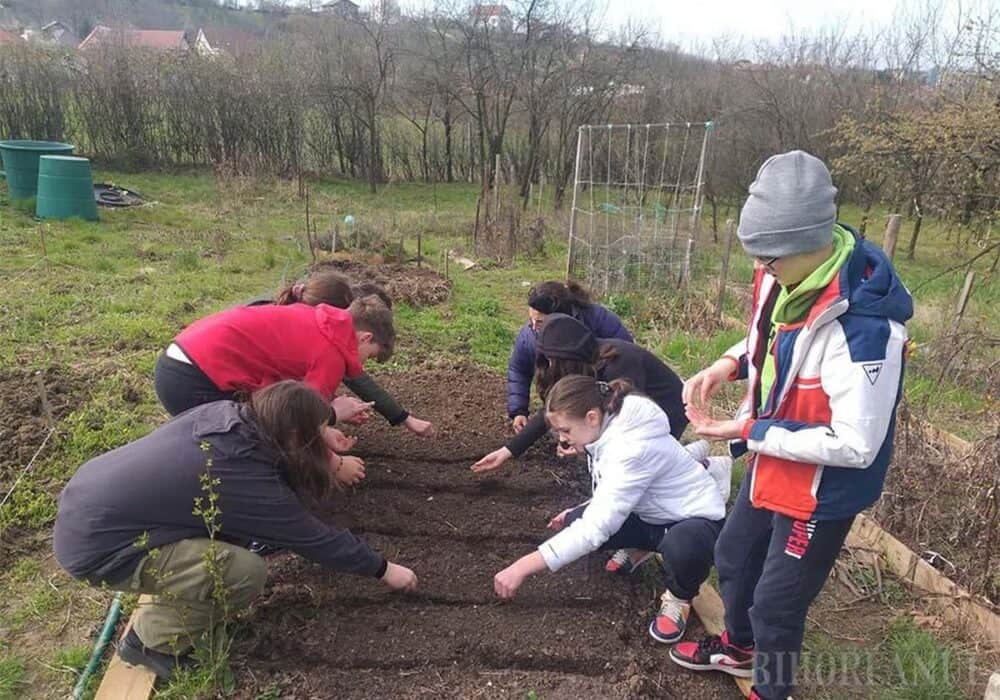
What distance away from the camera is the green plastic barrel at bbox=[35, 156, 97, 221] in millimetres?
8859

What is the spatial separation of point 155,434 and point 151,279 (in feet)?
18.1

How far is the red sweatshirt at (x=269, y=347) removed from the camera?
9.10ft

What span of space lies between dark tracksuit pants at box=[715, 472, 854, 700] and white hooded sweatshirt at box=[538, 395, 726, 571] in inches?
12.5

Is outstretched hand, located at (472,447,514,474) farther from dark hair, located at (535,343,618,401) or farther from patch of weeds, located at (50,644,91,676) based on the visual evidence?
patch of weeds, located at (50,644,91,676)

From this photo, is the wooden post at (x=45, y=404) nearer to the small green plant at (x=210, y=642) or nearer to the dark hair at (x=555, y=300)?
the small green plant at (x=210, y=642)

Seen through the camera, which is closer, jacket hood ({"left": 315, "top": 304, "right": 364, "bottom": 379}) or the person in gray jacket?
the person in gray jacket

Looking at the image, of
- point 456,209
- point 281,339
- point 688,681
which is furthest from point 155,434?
point 456,209

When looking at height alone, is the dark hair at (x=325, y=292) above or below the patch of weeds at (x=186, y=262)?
above

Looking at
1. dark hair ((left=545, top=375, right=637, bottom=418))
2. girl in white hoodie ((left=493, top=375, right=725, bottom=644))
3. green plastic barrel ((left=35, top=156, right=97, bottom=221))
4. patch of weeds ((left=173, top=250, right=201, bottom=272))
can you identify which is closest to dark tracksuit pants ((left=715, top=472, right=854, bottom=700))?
girl in white hoodie ((left=493, top=375, right=725, bottom=644))

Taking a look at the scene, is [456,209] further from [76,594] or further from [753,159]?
[76,594]

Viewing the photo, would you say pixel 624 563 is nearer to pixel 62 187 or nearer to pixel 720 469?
pixel 720 469

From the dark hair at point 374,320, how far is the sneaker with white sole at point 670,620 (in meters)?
1.59

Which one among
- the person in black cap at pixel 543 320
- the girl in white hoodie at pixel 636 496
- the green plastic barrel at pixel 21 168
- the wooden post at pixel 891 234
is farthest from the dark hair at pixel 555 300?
the green plastic barrel at pixel 21 168

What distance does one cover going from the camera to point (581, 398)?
7.77 ft
